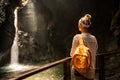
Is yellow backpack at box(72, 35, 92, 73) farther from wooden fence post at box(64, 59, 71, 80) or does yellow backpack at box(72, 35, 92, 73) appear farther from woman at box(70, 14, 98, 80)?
wooden fence post at box(64, 59, 71, 80)

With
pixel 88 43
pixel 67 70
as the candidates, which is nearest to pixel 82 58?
pixel 88 43

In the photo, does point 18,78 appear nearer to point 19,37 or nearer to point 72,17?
point 72,17

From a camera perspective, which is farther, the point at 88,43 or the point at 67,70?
the point at 67,70

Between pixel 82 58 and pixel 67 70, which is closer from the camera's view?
pixel 82 58

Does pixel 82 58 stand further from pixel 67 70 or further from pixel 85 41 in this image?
pixel 67 70

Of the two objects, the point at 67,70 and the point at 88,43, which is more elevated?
the point at 88,43

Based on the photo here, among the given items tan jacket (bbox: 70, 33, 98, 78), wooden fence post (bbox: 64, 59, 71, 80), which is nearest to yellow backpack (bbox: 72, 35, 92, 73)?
tan jacket (bbox: 70, 33, 98, 78)

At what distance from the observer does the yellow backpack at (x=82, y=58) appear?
12.1 feet

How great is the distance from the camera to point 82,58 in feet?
12.1

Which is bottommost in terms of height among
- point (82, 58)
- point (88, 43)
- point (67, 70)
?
point (67, 70)

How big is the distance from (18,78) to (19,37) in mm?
23796

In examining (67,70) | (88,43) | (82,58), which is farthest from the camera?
(67,70)

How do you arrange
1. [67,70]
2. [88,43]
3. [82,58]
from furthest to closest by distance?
[67,70], [88,43], [82,58]

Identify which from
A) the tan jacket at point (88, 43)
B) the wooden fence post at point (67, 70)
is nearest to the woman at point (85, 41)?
the tan jacket at point (88, 43)
